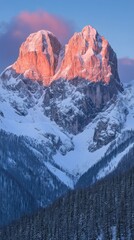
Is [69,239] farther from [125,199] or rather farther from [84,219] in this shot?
[125,199]

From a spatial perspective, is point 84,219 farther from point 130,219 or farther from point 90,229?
point 130,219

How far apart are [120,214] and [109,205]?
37.9 ft

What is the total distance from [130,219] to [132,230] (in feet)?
20.8

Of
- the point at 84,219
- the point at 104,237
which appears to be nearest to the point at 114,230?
the point at 104,237

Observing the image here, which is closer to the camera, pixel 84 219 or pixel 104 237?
pixel 104 237

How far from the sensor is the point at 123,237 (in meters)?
176

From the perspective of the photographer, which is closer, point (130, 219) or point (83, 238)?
point (130, 219)

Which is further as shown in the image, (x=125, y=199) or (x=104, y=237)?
(x=125, y=199)

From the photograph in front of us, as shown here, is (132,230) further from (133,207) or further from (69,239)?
(69,239)

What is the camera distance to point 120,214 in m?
188

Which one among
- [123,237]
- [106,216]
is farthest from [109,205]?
[123,237]

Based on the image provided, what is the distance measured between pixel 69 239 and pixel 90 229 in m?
8.49

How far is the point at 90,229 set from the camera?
193 m

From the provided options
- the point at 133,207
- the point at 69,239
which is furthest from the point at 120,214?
the point at 69,239
